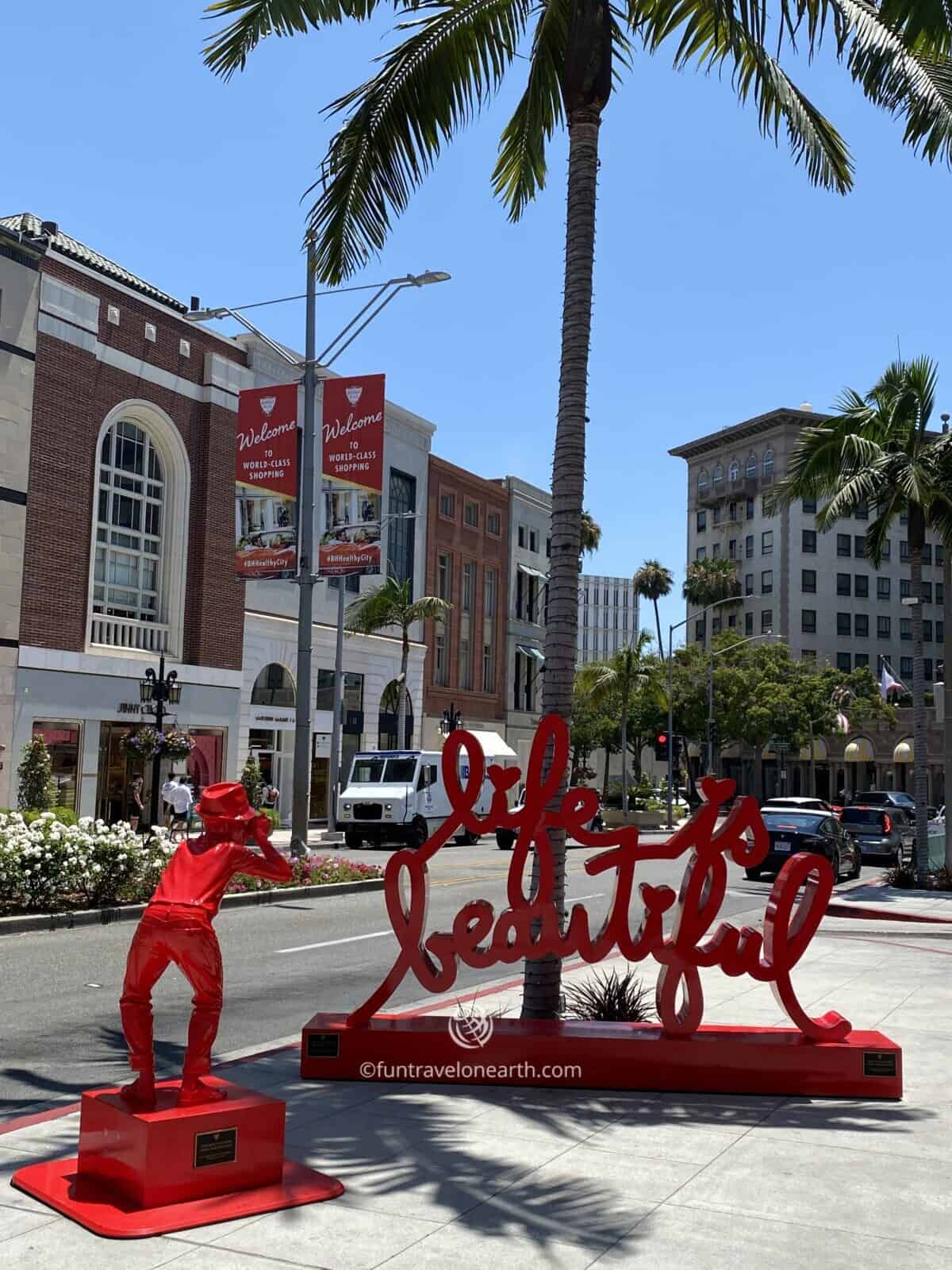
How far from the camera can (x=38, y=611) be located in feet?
104

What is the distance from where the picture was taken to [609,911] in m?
8.47

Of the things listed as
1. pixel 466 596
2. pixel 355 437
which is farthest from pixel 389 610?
pixel 355 437

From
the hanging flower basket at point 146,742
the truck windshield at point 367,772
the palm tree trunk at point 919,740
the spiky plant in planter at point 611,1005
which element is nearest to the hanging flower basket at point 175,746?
the hanging flower basket at point 146,742

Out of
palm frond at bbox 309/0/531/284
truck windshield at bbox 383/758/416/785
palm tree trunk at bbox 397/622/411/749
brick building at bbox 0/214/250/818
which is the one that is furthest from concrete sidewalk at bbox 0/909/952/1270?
palm tree trunk at bbox 397/622/411/749

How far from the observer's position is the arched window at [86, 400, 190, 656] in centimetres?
3469

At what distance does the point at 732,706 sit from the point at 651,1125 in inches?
2666

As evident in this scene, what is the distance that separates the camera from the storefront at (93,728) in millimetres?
31781

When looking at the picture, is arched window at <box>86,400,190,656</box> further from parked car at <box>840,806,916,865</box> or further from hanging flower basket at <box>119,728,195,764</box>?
parked car at <box>840,806,916,865</box>

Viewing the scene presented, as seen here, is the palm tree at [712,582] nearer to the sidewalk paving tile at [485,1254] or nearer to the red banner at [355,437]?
the red banner at [355,437]

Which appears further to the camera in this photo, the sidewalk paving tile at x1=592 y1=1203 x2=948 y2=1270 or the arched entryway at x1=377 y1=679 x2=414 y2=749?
the arched entryway at x1=377 y1=679 x2=414 y2=749

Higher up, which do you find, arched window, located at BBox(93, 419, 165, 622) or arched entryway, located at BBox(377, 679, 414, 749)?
arched window, located at BBox(93, 419, 165, 622)

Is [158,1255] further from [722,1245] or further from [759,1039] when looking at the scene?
[759,1039]

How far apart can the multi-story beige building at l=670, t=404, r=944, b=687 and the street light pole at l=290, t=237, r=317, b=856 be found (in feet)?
237

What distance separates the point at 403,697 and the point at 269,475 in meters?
22.6
